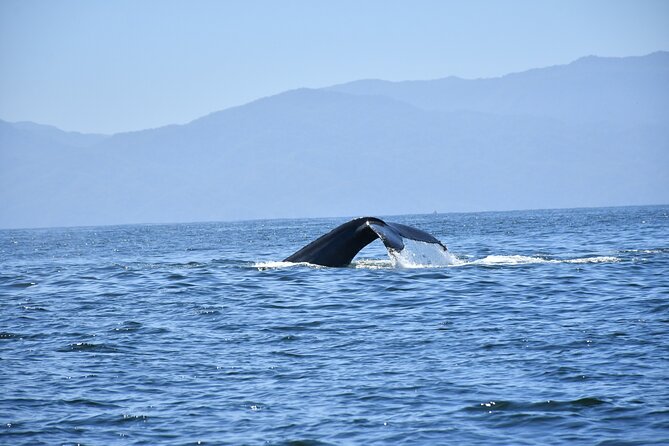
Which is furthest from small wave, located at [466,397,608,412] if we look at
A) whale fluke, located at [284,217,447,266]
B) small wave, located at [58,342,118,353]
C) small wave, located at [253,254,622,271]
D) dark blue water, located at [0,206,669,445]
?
small wave, located at [253,254,622,271]

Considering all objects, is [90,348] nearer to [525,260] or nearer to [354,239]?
[354,239]

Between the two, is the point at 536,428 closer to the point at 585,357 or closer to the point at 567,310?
the point at 585,357

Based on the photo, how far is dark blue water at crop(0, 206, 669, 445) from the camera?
372 inches

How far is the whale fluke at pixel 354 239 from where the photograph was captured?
62.0 feet

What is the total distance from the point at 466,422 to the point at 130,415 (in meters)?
3.39

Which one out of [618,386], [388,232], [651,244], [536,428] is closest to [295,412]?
[536,428]

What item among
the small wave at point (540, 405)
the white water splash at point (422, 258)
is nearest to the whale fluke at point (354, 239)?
the white water splash at point (422, 258)

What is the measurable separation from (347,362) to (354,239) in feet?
27.7

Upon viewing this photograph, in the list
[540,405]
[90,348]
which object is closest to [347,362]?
[540,405]

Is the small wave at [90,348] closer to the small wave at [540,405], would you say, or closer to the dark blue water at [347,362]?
the dark blue water at [347,362]

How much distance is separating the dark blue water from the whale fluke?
927 mm

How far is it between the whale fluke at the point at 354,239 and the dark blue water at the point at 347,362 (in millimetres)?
927

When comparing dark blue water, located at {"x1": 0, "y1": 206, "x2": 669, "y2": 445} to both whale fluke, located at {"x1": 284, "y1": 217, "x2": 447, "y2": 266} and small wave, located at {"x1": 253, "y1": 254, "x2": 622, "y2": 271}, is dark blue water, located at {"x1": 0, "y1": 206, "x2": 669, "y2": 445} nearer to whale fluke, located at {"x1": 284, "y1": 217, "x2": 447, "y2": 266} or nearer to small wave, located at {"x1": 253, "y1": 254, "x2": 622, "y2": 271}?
whale fluke, located at {"x1": 284, "y1": 217, "x2": 447, "y2": 266}

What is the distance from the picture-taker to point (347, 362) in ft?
39.9
